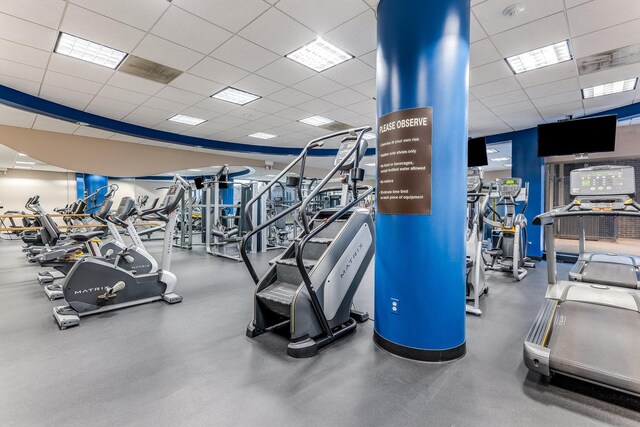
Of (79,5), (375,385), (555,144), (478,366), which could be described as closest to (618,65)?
(555,144)

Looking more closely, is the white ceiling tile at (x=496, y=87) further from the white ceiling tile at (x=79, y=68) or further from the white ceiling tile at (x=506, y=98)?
the white ceiling tile at (x=79, y=68)

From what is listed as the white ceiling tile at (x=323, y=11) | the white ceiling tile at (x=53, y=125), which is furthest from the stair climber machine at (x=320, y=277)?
the white ceiling tile at (x=53, y=125)

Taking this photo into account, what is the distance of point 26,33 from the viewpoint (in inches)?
139

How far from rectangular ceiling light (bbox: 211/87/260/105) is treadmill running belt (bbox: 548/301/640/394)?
5444 millimetres

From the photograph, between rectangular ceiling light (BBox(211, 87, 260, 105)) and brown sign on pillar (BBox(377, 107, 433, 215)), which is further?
rectangular ceiling light (BBox(211, 87, 260, 105))

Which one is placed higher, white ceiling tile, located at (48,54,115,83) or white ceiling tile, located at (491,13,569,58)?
white ceiling tile, located at (48,54,115,83)

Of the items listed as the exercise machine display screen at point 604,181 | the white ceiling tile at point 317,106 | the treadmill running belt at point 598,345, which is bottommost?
the treadmill running belt at point 598,345

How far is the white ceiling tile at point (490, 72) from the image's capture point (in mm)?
4297

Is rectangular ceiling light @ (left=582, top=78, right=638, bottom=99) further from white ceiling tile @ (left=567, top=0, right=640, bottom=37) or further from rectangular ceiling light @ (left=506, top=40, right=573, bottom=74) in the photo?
white ceiling tile @ (left=567, top=0, right=640, bottom=37)

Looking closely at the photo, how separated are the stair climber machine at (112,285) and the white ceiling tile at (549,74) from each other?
207 inches

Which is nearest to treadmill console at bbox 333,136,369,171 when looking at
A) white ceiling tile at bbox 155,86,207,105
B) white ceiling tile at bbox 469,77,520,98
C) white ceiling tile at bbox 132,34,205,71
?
white ceiling tile at bbox 132,34,205,71

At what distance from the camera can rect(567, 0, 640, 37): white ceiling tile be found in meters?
3.00

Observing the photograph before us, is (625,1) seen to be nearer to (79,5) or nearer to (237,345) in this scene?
(237,345)

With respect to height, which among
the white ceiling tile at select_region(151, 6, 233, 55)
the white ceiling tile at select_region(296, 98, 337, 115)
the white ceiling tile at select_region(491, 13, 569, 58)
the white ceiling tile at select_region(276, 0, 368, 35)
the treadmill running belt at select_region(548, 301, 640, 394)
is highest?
the white ceiling tile at select_region(296, 98, 337, 115)
